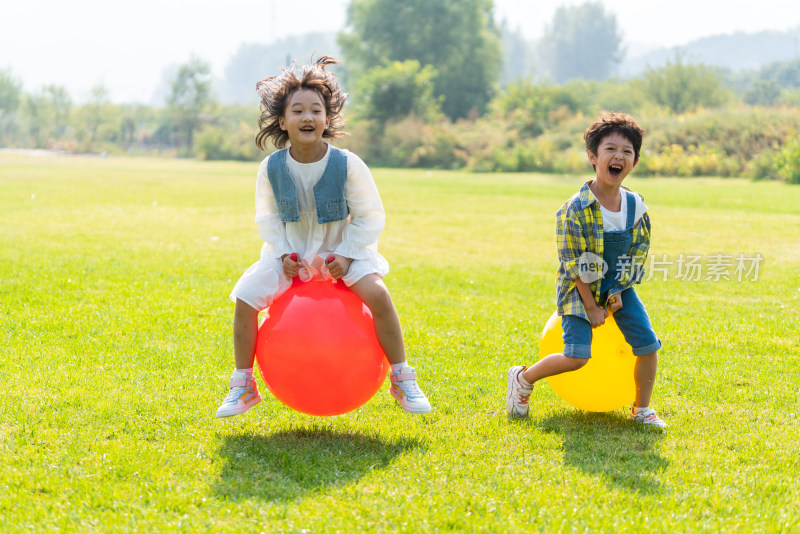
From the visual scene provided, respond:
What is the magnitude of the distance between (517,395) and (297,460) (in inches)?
55.4

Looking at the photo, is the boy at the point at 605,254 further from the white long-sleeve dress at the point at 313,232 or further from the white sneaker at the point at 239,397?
the white sneaker at the point at 239,397

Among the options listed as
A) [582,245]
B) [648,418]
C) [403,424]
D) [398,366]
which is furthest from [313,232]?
[648,418]

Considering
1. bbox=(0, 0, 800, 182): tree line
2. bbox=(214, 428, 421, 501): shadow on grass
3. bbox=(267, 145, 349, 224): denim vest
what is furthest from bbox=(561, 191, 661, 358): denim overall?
bbox=(0, 0, 800, 182): tree line

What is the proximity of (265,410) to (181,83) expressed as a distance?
77.4 m

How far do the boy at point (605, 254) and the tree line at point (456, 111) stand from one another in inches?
929

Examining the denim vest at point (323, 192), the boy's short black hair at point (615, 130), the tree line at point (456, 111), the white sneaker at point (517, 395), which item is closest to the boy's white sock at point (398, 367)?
the white sneaker at point (517, 395)

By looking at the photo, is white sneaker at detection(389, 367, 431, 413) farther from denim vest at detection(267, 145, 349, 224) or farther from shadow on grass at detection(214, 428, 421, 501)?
denim vest at detection(267, 145, 349, 224)

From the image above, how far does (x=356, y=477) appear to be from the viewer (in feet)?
12.6

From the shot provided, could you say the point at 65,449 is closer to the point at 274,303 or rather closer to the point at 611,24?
the point at 274,303

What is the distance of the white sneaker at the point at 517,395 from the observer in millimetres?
4789

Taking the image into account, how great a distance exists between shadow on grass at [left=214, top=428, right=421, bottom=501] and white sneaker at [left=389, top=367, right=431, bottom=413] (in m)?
0.19

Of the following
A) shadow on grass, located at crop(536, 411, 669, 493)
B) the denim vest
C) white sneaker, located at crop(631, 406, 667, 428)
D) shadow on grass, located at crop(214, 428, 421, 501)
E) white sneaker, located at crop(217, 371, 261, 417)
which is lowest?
shadow on grass, located at crop(214, 428, 421, 501)

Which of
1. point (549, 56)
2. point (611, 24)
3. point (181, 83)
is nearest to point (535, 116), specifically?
point (181, 83)

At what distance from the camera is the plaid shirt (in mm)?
4500
